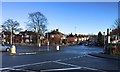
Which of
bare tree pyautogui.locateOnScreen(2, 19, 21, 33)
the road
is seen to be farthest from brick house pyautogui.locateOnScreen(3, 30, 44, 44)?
the road

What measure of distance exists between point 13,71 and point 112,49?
22734 millimetres

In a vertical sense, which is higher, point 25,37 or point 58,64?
point 25,37

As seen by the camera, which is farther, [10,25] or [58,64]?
[10,25]

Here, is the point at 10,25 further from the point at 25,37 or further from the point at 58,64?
→ the point at 58,64

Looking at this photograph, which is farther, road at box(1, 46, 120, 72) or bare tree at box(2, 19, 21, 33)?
bare tree at box(2, 19, 21, 33)

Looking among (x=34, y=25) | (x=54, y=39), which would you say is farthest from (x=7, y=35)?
(x=34, y=25)

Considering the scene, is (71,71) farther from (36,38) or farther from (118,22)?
Answer: (36,38)

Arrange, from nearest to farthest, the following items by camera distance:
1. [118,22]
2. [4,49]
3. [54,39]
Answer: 1. [4,49]
2. [118,22]
3. [54,39]

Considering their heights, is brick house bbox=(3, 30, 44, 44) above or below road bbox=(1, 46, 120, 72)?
above

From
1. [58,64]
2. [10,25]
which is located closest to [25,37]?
[10,25]

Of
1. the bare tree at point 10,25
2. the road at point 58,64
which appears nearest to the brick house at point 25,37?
the bare tree at point 10,25

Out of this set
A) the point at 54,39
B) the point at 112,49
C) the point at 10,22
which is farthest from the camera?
the point at 54,39

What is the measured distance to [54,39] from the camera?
122 metres

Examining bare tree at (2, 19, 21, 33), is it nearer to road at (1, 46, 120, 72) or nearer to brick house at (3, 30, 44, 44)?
brick house at (3, 30, 44, 44)
